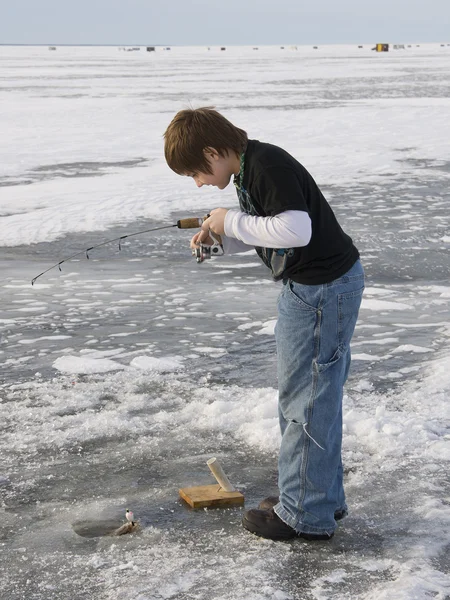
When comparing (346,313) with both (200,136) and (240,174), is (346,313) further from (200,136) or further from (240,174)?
(200,136)

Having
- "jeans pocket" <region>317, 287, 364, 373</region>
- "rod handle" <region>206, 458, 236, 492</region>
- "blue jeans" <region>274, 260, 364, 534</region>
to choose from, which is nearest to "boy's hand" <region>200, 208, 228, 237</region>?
"blue jeans" <region>274, 260, 364, 534</region>

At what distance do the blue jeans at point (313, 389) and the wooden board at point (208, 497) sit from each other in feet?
0.99

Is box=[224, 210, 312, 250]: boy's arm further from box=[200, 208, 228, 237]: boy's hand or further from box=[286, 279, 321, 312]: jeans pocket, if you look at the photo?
box=[286, 279, 321, 312]: jeans pocket

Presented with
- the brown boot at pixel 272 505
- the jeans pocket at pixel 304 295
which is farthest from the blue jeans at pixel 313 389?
the brown boot at pixel 272 505

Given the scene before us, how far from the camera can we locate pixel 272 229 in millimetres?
2996

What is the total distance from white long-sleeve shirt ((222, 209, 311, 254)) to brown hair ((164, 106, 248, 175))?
21 cm

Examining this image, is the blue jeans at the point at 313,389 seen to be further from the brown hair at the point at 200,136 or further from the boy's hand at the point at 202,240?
the brown hair at the point at 200,136

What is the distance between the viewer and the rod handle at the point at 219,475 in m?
3.63

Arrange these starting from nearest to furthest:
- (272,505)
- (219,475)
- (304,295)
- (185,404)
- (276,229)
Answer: (276,229) < (304,295) < (272,505) < (219,475) < (185,404)

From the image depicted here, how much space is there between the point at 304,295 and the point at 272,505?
840 mm

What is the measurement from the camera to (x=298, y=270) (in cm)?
319

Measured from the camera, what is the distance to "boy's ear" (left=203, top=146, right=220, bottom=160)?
3113 mm

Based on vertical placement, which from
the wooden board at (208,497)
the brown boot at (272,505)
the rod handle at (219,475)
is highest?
the rod handle at (219,475)

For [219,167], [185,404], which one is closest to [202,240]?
[219,167]
